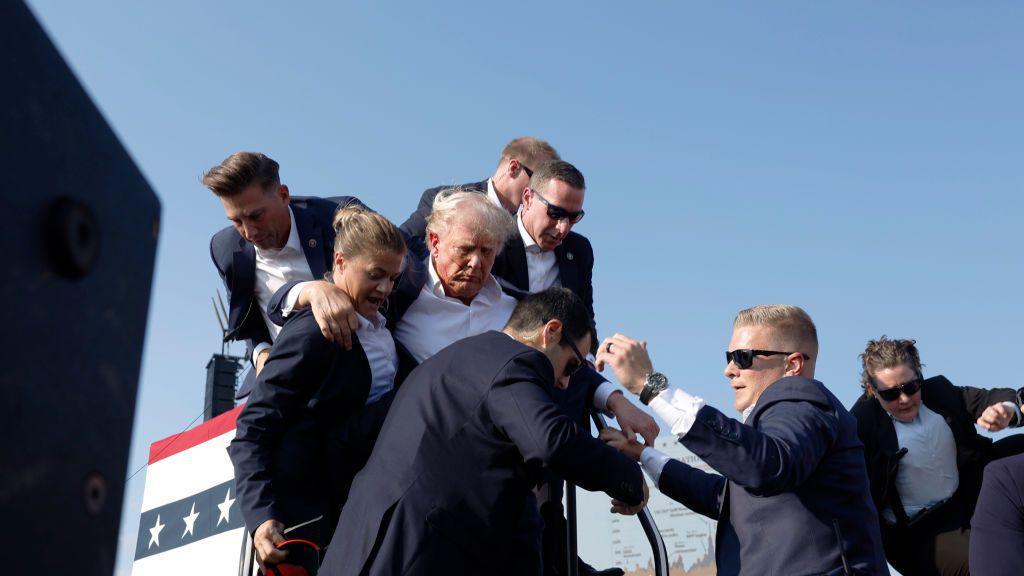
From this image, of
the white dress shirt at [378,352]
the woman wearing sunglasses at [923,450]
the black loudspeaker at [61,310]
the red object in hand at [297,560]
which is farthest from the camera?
the woman wearing sunglasses at [923,450]

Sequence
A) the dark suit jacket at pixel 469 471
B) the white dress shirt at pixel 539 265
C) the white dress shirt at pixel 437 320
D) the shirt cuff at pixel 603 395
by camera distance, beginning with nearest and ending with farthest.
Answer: the dark suit jacket at pixel 469 471, the white dress shirt at pixel 437 320, the shirt cuff at pixel 603 395, the white dress shirt at pixel 539 265

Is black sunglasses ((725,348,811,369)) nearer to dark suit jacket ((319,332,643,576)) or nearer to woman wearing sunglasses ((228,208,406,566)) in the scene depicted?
dark suit jacket ((319,332,643,576))

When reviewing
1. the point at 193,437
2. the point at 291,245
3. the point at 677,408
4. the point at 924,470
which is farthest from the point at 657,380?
the point at 193,437

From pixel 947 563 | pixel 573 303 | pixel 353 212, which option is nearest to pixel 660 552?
pixel 573 303

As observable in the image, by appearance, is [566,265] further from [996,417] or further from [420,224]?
[996,417]

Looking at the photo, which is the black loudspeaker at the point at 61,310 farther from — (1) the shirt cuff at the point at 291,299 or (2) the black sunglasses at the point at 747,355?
(2) the black sunglasses at the point at 747,355

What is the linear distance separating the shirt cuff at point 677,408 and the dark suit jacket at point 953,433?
6.97ft

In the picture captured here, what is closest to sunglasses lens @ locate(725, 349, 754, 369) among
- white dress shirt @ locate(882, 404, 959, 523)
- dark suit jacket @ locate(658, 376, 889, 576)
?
dark suit jacket @ locate(658, 376, 889, 576)

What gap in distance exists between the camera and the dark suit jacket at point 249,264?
163 inches

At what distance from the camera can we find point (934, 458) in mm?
5211

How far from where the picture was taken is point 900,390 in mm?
5363

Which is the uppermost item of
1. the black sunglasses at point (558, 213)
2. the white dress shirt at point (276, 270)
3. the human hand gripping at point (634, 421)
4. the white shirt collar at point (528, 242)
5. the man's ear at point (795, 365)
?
the black sunglasses at point (558, 213)

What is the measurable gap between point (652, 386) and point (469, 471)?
1.04 metres

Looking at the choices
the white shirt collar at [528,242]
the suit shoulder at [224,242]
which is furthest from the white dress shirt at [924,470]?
the suit shoulder at [224,242]
